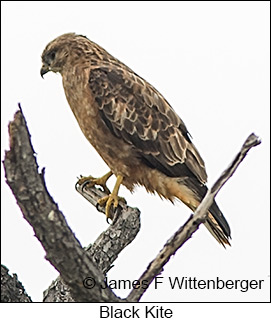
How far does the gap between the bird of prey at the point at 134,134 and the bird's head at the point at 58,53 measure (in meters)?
0.04

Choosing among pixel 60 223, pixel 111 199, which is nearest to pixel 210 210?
pixel 111 199

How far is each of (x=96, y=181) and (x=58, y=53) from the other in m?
1.29

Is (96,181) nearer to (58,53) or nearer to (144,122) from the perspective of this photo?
(144,122)

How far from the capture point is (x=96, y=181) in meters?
6.63

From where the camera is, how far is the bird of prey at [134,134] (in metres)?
6.33

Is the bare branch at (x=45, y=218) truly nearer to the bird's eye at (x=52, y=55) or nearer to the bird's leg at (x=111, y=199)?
the bird's leg at (x=111, y=199)

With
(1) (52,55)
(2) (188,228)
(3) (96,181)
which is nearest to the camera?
(2) (188,228)

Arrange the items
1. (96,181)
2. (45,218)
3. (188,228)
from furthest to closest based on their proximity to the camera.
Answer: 1. (96,181)
2. (188,228)
3. (45,218)

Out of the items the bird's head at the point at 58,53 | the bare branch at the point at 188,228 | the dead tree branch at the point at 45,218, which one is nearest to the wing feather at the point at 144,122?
the bird's head at the point at 58,53

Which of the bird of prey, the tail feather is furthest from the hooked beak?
the tail feather

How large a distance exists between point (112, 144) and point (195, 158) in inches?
31.8

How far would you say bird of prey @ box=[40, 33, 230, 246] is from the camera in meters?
6.33
